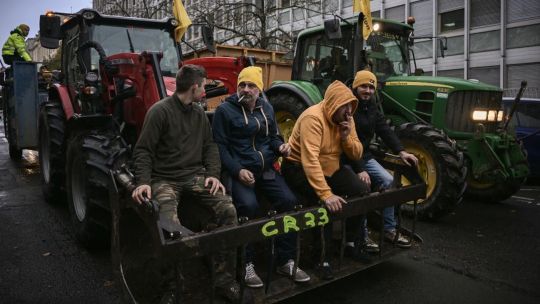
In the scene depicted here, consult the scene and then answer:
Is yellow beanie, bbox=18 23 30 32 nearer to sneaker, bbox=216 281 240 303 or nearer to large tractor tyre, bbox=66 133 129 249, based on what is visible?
large tractor tyre, bbox=66 133 129 249

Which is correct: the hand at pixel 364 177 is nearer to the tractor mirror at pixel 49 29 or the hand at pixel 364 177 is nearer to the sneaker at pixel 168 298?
the sneaker at pixel 168 298

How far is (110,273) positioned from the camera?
13.5 feet

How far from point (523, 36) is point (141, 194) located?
18211mm

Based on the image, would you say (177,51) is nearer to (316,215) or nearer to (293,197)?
(293,197)

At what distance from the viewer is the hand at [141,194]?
303cm

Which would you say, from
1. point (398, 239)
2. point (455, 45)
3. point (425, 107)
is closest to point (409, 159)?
point (398, 239)

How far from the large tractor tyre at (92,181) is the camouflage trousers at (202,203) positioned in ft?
2.13

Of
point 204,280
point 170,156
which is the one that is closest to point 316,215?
point 204,280

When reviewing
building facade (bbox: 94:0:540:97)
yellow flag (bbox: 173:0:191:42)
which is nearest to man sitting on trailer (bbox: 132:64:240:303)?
yellow flag (bbox: 173:0:191:42)

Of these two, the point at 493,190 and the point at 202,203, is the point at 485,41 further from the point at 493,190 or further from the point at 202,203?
the point at 202,203

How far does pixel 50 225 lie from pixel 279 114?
4.17 metres

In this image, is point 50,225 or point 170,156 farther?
point 50,225

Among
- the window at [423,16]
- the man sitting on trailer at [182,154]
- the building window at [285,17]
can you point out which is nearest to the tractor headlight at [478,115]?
the man sitting on trailer at [182,154]

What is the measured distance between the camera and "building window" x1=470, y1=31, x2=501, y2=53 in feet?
59.8
